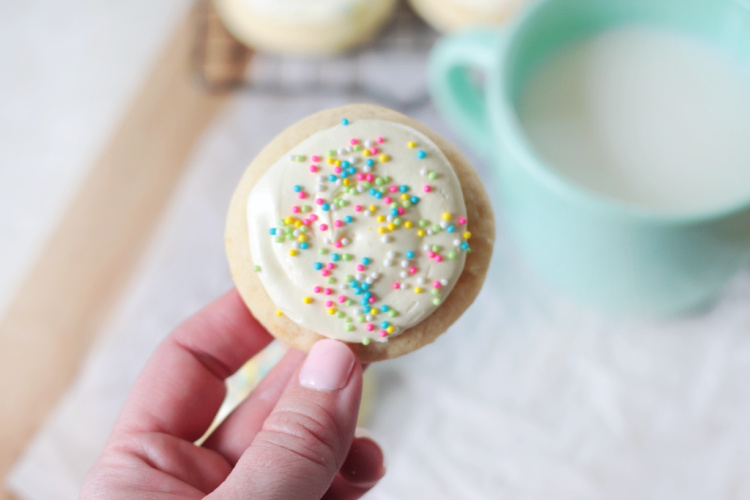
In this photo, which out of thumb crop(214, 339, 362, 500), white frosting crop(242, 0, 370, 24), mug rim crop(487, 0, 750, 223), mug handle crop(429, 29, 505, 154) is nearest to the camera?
thumb crop(214, 339, 362, 500)

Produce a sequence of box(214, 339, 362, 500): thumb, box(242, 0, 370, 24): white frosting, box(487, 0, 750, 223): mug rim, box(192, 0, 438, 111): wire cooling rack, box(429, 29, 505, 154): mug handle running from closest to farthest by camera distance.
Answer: box(214, 339, 362, 500): thumb, box(487, 0, 750, 223): mug rim, box(429, 29, 505, 154): mug handle, box(242, 0, 370, 24): white frosting, box(192, 0, 438, 111): wire cooling rack

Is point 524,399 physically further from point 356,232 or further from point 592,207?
point 356,232

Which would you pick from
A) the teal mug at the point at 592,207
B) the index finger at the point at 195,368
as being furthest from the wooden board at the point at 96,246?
the teal mug at the point at 592,207

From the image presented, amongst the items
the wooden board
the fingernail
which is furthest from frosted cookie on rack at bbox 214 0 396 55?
the fingernail

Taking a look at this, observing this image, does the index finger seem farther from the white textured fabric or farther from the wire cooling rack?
the wire cooling rack

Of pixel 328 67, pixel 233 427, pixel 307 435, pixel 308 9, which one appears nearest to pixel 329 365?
pixel 307 435

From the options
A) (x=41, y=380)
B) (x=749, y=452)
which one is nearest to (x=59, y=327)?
(x=41, y=380)
